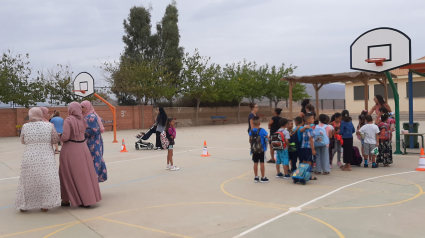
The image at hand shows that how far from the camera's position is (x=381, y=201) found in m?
6.52

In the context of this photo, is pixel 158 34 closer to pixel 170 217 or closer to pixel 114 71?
pixel 114 71

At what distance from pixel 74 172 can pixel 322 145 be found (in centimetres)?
555

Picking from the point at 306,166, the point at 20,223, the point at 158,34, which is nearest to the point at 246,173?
the point at 306,166

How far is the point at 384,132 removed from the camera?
10.3 meters

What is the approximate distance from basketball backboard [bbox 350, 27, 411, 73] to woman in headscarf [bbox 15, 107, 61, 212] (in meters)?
9.90

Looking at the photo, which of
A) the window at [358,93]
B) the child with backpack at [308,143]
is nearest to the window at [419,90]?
the window at [358,93]

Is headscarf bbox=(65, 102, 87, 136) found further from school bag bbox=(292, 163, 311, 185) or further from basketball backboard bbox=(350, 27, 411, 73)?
basketball backboard bbox=(350, 27, 411, 73)

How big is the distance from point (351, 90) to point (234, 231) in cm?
3869

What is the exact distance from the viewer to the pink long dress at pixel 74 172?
641 cm

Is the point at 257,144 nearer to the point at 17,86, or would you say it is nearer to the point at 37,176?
the point at 37,176

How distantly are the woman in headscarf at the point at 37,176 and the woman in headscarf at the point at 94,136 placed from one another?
85 cm

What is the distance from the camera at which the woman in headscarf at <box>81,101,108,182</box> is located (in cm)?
704

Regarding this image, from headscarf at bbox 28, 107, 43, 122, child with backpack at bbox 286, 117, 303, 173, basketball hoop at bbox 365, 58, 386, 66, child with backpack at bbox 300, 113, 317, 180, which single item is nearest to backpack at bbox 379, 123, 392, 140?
basketball hoop at bbox 365, 58, 386, 66

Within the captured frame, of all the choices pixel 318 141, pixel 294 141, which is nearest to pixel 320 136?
pixel 318 141
